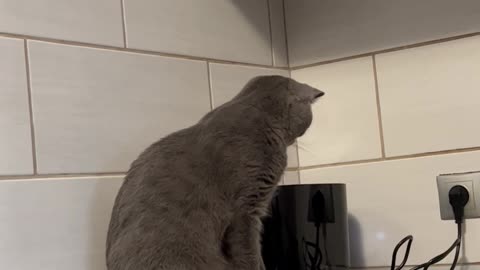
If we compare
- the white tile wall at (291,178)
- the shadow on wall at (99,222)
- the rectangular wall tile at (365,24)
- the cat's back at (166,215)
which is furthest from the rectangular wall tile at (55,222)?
the rectangular wall tile at (365,24)

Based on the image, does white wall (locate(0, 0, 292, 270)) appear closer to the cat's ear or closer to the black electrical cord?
the cat's ear

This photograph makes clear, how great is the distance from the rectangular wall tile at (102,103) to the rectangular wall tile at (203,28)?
3 centimetres

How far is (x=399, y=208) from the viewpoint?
1249 millimetres

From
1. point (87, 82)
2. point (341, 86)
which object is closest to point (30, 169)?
point (87, 82)

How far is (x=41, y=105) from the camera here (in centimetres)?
97

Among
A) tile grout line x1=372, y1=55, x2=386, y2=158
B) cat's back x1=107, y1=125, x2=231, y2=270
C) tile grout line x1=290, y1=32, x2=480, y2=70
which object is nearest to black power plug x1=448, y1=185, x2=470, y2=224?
tile grout line x1=372, y1=55, x2=386, y2=158

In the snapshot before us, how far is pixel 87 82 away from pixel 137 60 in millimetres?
105

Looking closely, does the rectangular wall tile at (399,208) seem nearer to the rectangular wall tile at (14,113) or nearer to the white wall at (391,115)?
the white wall at (391,115)

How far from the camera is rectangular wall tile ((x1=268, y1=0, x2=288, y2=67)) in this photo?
137 centimetres

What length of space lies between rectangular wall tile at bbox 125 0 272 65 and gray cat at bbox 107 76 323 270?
0.26 meters

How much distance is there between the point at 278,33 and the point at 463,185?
0.45 m

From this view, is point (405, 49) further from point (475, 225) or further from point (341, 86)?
point (475, 225)

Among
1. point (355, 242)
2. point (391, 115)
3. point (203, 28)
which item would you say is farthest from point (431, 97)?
point (203, 28)

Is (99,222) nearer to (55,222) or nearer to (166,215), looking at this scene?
(55,222)
